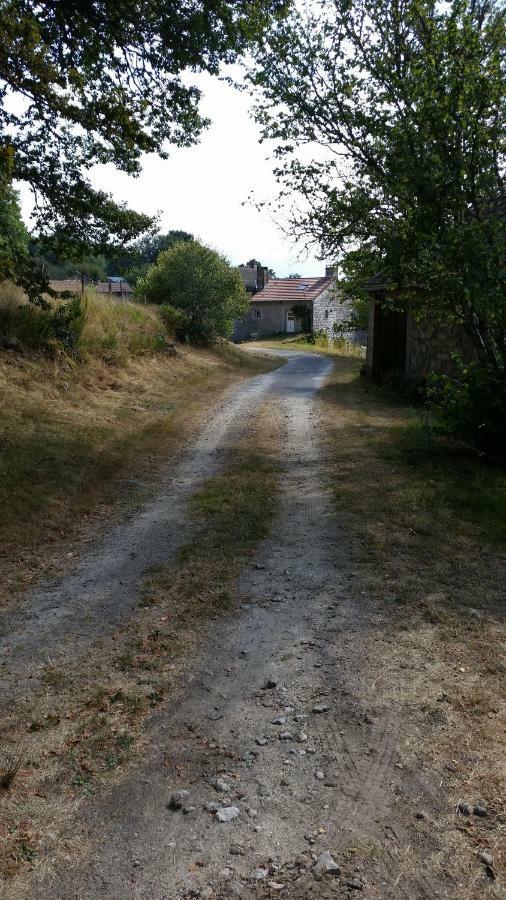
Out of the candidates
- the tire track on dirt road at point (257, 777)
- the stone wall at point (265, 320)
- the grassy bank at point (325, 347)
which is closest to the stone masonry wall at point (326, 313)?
the stone wall at point (265, 320)

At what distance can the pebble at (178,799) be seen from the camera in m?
3.02

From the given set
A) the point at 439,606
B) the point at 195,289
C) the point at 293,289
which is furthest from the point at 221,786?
the point at 293,289

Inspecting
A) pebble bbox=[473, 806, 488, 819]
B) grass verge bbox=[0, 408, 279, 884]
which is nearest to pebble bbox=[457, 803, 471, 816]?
pebble bbox=[473, 806, 488, 819]

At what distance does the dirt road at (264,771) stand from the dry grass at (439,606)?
0.11m

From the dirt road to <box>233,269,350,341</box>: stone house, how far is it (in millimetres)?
54044

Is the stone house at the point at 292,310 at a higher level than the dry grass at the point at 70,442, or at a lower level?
higher

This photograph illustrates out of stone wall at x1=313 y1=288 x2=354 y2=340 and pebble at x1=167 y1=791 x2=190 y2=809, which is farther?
stone wall at x1=313 y1=288 x2=354 y2=340

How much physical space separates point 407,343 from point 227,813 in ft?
53.3

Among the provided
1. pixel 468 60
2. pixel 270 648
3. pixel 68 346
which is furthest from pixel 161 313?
pixel 270 648

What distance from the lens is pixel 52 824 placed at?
2922mm

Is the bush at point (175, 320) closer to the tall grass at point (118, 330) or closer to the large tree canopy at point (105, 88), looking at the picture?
the tall grass at point (118, 330)

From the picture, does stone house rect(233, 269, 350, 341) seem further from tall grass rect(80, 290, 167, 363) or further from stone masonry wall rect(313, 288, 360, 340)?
tall grass rect(80, 290, 167, 363)

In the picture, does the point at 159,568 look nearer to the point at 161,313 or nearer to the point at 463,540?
the point at 463,540

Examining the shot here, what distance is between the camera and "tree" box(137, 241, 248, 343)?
89.7 feet
